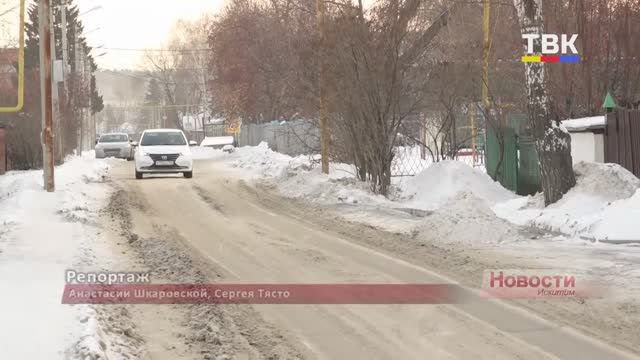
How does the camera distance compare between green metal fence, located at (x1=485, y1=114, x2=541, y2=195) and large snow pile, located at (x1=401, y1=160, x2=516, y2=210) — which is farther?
green metal fence, located at (x1=485, y1=114, x2=541, y2=195)

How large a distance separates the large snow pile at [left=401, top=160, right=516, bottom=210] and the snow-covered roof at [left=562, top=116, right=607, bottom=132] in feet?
6.95

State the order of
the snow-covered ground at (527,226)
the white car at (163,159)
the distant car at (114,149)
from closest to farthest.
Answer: the snow-covered ground at (527,226) → the white car at (163,159) → the distant car at (114,149)

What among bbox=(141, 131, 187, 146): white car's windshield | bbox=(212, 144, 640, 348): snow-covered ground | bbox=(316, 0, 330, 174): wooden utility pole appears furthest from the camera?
bbox=(141, 131, 187, 146): white car's windshield

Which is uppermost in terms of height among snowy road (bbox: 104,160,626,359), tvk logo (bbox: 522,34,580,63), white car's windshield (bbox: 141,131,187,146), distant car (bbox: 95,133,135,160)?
tvk logo (bbox: 522,34,580,63)

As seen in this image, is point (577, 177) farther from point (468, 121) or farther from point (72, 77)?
point (72, 77)

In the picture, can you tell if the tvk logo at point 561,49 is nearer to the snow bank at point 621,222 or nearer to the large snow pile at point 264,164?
the snow bank at point 621,222

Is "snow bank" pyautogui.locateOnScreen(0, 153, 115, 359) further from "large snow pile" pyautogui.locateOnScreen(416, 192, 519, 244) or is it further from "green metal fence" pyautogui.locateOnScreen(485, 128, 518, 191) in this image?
"green metal fence" pyautogui.locateOnScreen(485, 128, 518, 191)

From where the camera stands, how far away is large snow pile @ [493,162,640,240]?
13.9 m

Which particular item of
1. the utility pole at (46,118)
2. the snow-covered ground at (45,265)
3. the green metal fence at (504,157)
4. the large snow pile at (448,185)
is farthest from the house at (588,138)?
the utility pole at (46,118)

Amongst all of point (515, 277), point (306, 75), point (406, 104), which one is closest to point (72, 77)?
point (306, 75)

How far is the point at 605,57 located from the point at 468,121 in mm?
12502

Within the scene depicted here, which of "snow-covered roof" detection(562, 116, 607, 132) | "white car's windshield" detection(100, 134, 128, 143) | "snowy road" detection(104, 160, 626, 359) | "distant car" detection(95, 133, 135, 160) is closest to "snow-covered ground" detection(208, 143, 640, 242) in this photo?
"snow-covered roof" detection(562, 116, 607, 132)

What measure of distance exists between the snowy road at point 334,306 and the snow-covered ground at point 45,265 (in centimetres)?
68

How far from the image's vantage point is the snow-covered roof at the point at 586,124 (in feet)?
61.4
